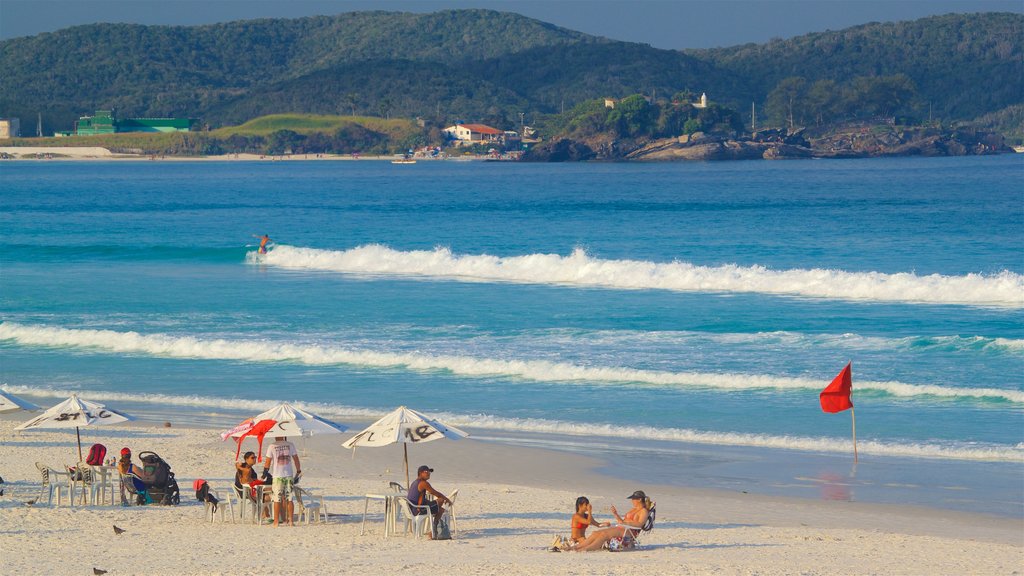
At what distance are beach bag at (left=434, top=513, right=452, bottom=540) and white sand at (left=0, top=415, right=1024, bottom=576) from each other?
0.20 metres

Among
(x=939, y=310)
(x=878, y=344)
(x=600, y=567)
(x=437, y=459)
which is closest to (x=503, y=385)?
(x=437, y=459)

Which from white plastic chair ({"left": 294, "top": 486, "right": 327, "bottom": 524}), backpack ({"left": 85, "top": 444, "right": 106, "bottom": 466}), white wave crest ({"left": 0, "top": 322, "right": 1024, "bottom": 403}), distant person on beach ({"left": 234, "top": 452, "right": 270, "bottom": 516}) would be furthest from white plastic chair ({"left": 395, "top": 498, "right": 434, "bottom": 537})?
white wave crest ({"left": 0, "top": 322, "right": 1024, "bottom": 403})

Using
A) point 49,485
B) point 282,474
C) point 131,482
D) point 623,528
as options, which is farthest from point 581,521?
point 49,485

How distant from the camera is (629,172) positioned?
161 meters

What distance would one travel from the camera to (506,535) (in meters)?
13.6

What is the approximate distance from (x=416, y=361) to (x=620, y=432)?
742cm

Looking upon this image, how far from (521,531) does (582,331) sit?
15.8m

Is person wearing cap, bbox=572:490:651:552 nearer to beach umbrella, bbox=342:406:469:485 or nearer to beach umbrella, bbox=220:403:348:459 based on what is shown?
beach umbrella, bbox=342:406:469:485

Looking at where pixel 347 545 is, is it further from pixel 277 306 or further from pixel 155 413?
pixel 277 306

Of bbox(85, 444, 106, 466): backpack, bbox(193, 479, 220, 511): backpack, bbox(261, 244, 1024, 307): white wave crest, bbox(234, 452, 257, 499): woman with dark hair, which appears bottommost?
bbox(193, 479, 220, 511): backpack

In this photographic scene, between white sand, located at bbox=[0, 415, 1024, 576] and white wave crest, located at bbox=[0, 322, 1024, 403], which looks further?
white wave crest, located at bbox=[0, 322, 1024, 403]

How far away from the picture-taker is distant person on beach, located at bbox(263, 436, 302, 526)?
14.3 meters

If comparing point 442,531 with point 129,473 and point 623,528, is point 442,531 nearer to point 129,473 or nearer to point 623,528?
point 623,528

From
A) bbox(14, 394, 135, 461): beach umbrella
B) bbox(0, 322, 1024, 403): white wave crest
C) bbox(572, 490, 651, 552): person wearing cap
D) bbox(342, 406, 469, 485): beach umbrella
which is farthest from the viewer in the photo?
bbox(0, 322, 1024, 403): white wave crest
